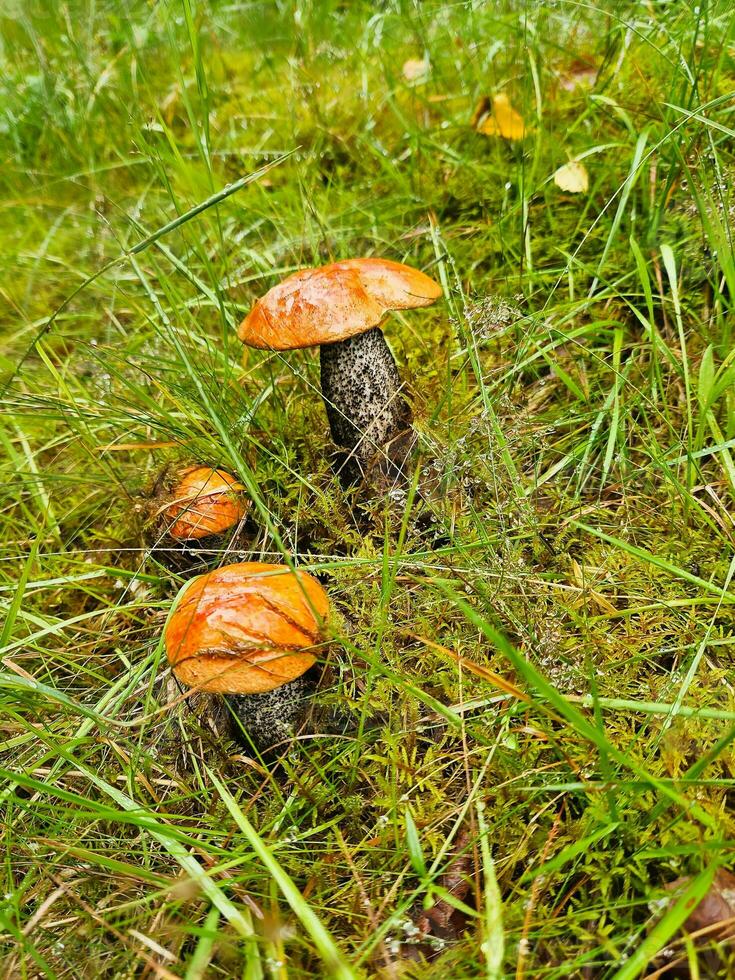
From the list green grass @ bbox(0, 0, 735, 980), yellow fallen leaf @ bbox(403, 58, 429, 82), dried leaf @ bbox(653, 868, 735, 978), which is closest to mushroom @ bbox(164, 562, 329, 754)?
green grass @ bbox(0, 0, 735, 980)

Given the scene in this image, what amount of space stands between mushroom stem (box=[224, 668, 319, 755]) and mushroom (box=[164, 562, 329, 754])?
0.17 m

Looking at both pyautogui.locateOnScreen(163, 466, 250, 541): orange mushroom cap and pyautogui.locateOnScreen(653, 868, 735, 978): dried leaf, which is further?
pyautogui.locateOnScreen(163, 466, 250, 541): orange mushroom cap

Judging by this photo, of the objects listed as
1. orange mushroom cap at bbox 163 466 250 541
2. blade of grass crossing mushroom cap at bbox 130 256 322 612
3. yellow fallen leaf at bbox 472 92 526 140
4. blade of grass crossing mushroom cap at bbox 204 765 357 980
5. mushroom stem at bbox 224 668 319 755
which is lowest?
mushroom stem at bbox 224 668 319 755

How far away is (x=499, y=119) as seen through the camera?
227 centimetres

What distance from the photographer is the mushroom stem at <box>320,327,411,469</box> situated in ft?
5.80

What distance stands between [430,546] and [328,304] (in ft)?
1.85

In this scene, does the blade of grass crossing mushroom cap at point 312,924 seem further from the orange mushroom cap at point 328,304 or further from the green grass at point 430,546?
the orange mushroom cap at point 328,304

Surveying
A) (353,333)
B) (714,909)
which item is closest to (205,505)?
(353,333)

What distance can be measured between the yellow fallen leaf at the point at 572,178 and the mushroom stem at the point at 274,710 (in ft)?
5.23

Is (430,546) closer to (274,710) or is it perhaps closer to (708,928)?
(274,710)

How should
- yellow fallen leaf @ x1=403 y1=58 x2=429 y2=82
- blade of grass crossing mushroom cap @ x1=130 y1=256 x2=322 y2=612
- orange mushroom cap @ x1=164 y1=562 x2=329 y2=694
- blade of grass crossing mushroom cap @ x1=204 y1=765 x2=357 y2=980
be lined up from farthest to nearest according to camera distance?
yellow fallen leaf @ x1=403 y1=58 x2=429 y2=82 → orange mushroom cap @ x1=164 y1=562 x2=329 y2=694 → blade of grass crossing mushroom cap @ x1=130 y1=256 x2=322 y2=612 → blade of grass crossing mushroom cap @ x1=204 y1=765 x2=357 y2=980

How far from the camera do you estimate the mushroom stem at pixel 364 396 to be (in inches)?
69.6

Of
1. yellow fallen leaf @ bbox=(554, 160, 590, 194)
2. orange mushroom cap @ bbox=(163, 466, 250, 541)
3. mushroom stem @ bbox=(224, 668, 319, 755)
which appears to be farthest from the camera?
yellow fallen leaf @ bbox=(554, 160, 590, 194)

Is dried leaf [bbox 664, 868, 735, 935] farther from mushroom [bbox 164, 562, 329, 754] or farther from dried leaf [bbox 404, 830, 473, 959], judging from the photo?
mushroom [bbox 164, 562, 329, 754]
